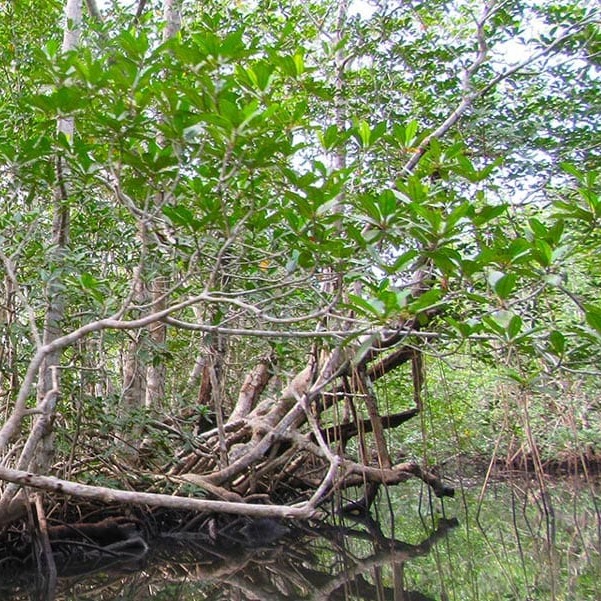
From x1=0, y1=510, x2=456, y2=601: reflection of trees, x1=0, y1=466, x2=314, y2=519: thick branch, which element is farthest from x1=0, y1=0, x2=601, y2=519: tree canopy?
x1=0, y1=510, x2=456, y2=601: reflection of trees

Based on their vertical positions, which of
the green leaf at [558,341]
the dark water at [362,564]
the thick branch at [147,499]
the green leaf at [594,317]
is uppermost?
the green leaf at [594,317]

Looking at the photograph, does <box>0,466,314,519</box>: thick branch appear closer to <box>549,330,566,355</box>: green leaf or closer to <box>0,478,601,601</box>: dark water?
<box>549,330,566,355</box>: green leaf

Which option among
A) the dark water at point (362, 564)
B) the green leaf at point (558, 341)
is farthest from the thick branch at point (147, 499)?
the dark water at point (362, 564)

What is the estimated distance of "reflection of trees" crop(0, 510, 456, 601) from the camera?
2.77 meters

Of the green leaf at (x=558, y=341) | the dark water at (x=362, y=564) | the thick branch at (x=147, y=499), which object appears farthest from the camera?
the dark water at (x=362, y=564)

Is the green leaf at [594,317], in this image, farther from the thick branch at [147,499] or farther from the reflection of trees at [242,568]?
the reflection of trees at [242,568]

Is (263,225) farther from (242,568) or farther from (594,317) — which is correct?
(242,568)

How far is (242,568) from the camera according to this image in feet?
10.8

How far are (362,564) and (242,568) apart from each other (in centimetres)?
66

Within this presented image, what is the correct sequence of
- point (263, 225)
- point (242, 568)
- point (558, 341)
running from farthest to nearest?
Result: point (242, 568) → point (263, 225) → point (558, 341)

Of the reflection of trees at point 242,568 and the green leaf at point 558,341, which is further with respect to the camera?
the reflection of trees at point 242,568

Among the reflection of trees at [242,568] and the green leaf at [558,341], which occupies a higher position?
the green leaf at [558,341]

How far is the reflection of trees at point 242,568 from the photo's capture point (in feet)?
9.09

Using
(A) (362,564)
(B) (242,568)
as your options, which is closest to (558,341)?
(A) (362,564)
